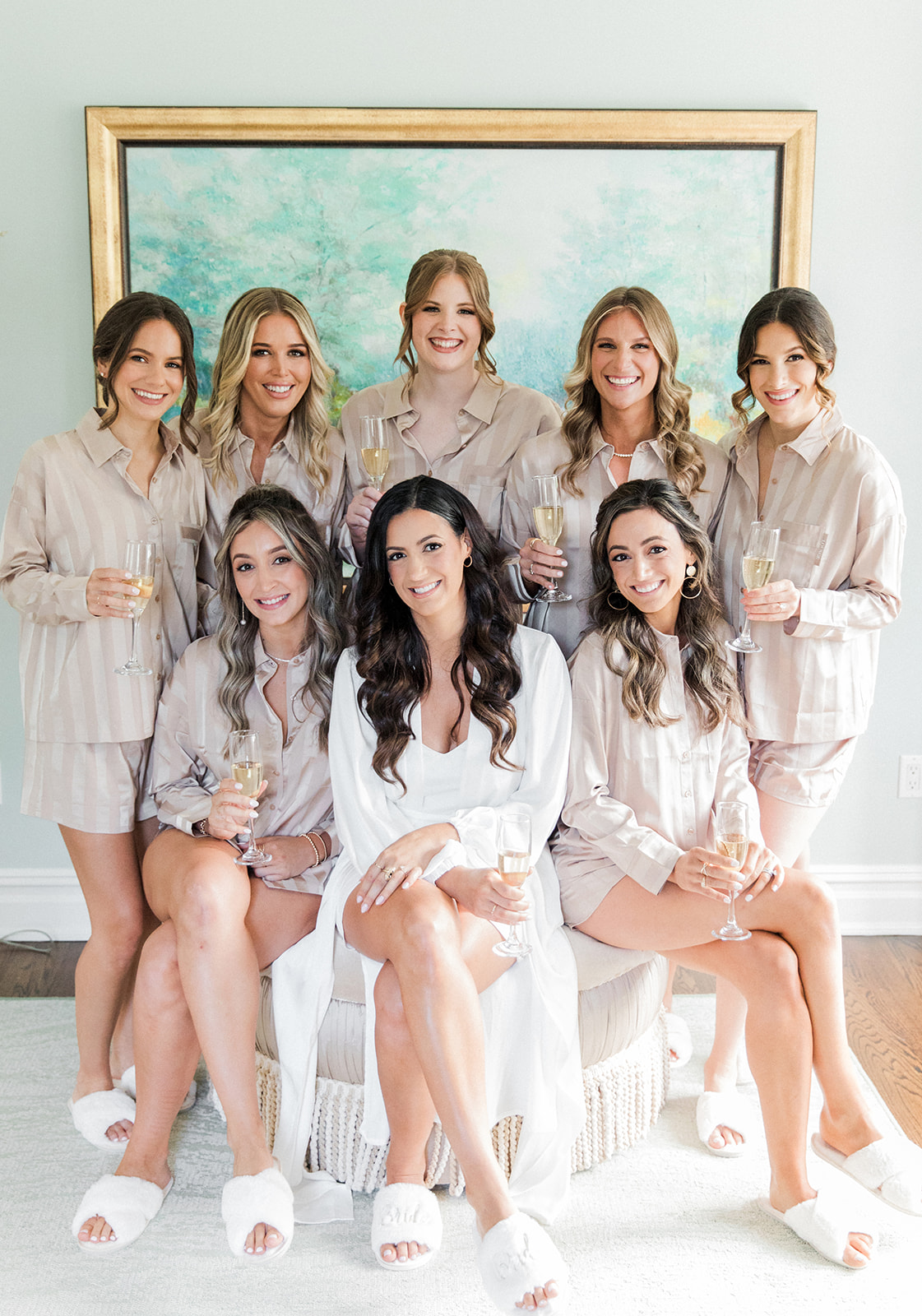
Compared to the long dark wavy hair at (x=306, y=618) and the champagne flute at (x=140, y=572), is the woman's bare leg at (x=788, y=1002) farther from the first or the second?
the champagne flute at (x=140, y=572)

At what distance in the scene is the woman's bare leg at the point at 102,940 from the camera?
9.09 ft

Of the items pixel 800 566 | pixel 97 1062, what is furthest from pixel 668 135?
pixel 97 1062

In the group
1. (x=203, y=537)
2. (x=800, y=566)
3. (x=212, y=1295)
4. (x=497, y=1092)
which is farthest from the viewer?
(x=203, y=537)

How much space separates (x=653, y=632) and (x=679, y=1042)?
1202mm

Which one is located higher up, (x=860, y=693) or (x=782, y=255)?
(x=782, y=255)

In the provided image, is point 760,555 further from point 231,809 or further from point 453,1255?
point 453,1255

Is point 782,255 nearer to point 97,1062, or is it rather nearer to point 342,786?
point 342,786

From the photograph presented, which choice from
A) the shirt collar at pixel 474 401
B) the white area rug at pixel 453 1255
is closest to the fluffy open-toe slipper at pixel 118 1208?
the white area rug at pixel 453 1255

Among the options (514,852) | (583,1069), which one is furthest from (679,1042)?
(514,852)

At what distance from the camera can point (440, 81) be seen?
346cm

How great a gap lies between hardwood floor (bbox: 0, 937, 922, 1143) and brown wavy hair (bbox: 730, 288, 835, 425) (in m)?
1.76

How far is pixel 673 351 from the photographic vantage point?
283 centimetres

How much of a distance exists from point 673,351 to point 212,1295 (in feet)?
7.76

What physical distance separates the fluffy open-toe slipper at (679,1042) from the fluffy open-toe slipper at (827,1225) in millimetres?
730
